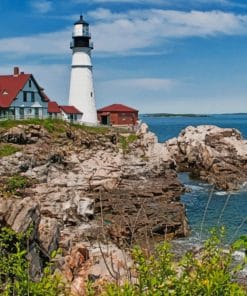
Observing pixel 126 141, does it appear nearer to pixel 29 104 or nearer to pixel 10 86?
pixel 29 104

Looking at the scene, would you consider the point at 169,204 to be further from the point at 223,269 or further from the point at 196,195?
the point at 223,269

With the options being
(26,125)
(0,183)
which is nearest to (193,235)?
(0,183)

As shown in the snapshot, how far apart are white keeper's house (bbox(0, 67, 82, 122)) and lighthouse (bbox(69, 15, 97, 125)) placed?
276 cm

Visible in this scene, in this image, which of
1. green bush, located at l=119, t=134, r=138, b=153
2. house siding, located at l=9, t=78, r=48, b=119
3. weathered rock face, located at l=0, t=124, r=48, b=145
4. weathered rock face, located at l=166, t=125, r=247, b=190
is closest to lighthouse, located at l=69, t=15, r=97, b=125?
house siding, located at l=9, t=78, r=48, b=119

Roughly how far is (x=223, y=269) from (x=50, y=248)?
11.1 metres

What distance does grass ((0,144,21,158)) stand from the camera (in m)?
37.0

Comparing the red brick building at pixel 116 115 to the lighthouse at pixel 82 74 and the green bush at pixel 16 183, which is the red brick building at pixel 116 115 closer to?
the lighthouse at pixel 82 74

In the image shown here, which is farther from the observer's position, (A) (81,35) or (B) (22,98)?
(A) (81,35)

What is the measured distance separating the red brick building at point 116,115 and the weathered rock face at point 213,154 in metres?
10.4

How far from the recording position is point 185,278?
5.84 m

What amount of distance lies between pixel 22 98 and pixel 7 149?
53.8ft

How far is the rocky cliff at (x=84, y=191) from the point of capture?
15680 mm

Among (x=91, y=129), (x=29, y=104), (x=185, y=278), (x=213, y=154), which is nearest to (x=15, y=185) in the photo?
(x=91, y=129)

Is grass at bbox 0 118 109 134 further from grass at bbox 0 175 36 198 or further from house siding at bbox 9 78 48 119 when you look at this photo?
grass at bbox 0 175 36 198
